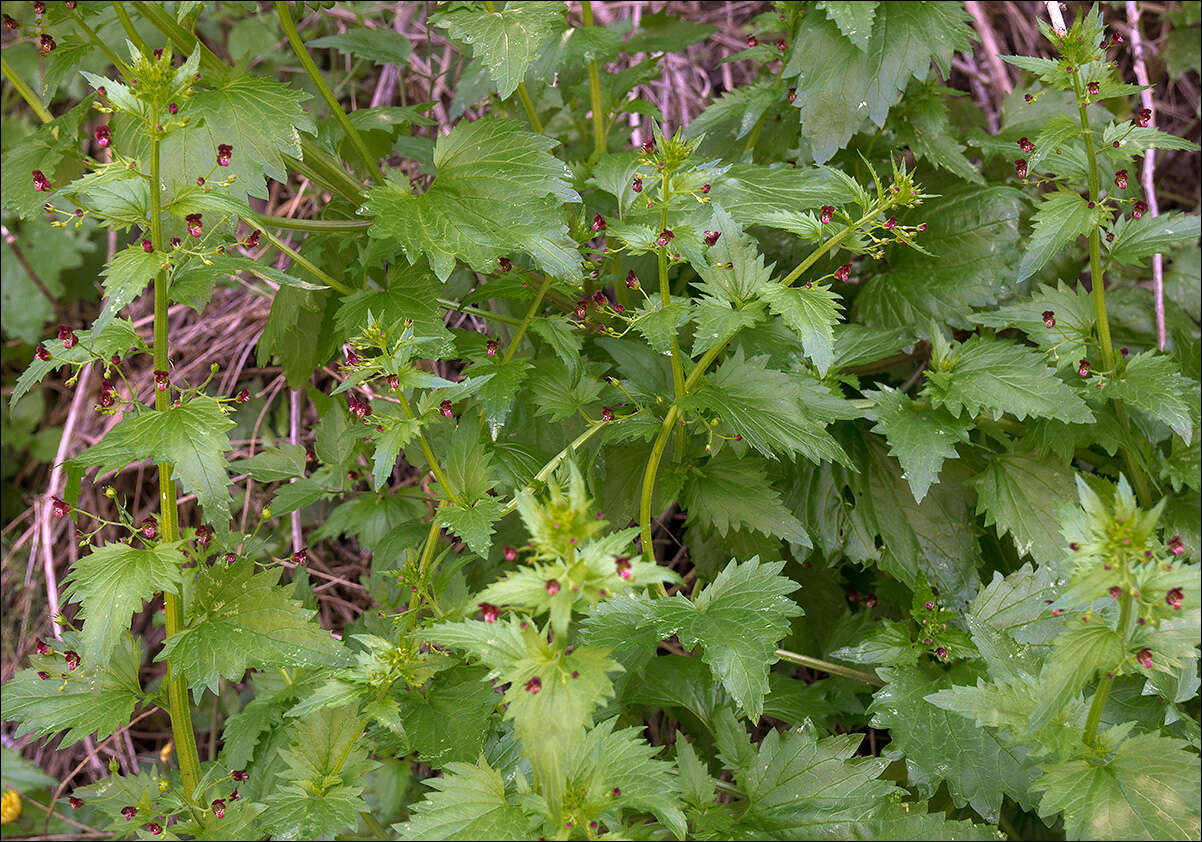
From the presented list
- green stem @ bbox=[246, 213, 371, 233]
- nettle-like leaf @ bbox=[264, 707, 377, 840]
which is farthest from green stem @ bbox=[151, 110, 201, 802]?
green stem @ bbox=[246, 213, 371, 233]

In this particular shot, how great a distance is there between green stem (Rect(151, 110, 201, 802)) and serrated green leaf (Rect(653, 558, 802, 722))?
937 mm

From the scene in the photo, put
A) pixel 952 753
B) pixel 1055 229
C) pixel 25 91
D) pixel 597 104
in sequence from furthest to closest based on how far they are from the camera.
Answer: pixel 597 104 < pixel 25 91 < pixel 1055 229 < pixel 952 753

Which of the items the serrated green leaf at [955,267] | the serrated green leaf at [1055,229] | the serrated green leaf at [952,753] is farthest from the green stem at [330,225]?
the serrated green leaf at [952,753]

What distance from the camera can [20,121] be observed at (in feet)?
14.0

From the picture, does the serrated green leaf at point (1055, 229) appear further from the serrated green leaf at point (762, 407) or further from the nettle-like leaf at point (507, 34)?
the nettle-like leaf at point (507, 34)

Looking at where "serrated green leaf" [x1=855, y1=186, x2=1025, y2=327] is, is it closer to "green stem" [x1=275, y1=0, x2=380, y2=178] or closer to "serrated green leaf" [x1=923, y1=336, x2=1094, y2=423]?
"serrated green leaf" [x1=923, y1=336, x2=1094, y2=423]

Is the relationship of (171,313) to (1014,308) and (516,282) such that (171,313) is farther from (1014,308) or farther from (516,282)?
(1014,308)

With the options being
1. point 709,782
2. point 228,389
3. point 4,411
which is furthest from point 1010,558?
point 4,411

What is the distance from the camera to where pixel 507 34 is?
2.31 metres

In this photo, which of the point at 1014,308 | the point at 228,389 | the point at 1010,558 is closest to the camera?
the point at 1014,308

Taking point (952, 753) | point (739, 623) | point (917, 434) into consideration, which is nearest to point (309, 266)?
point (739, 623)

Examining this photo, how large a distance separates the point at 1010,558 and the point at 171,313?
129 inches

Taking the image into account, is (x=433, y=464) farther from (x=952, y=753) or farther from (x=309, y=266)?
(x=952, y=753)

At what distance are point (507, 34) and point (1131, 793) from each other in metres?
1.96
